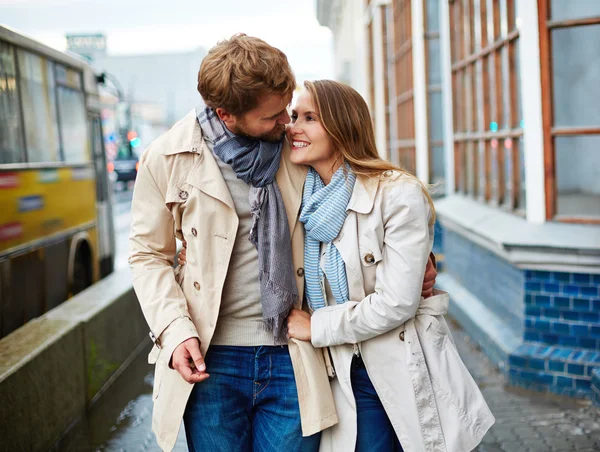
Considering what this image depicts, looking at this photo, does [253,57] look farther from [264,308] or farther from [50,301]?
[50,301]

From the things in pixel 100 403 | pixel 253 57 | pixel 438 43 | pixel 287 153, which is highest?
pixel 438 43

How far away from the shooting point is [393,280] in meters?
2.20

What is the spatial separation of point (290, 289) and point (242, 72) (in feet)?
2.06

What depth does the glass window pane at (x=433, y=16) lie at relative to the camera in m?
9.66

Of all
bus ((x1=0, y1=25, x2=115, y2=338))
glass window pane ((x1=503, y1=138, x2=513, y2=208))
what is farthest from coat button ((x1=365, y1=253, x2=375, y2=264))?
bus ((x1=0, y1=25, x2=115, y2=338))

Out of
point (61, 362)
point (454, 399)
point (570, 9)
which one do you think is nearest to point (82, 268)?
point (61, 362)

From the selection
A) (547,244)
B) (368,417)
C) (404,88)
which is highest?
(404,88)

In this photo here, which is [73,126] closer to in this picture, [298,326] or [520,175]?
[520,175]

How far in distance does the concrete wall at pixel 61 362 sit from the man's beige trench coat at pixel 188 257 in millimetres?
1588

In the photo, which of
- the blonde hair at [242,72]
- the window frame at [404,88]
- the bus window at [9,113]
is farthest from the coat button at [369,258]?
the window frame at [404,88]

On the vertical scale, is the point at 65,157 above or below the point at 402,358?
above

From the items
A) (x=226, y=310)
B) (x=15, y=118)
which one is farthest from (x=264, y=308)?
(x=15, y=118)

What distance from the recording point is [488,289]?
241 inches

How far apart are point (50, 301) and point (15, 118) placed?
5.53ft
